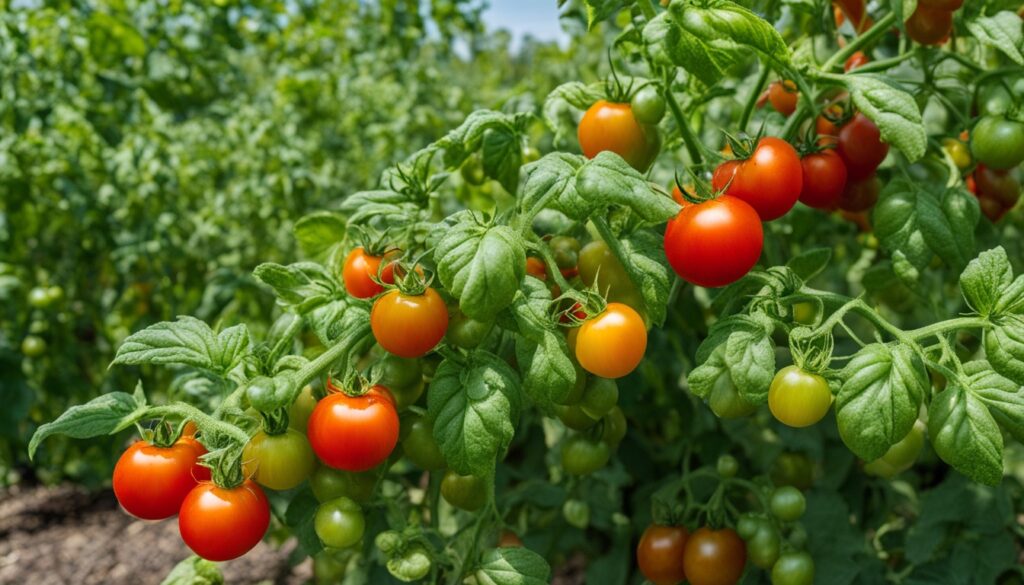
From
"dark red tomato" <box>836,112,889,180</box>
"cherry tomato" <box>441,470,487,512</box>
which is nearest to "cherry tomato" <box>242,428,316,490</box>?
"cherry tomato" <box>441,470,487,512</box>

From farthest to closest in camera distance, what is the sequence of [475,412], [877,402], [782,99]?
1. [782,99]
2. [475,412]
3. [877,402]

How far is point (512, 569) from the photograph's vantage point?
4.22 feet

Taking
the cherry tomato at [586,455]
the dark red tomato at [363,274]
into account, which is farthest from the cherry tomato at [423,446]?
→ the cherry tomato at [586,455]

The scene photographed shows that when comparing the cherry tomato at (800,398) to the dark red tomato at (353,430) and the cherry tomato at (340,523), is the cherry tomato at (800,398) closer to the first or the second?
the dark red tomato at (353,430)

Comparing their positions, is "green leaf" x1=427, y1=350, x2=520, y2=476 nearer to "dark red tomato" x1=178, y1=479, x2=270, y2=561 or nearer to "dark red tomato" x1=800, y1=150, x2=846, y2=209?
"dark red tomato" x1=178, y1=479, x2=270, y2=561

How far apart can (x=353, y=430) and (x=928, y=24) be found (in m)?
1.15

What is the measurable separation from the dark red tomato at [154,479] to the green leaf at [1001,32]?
1.36m

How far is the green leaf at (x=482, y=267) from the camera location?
985mm

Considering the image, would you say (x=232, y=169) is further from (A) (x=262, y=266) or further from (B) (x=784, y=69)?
(B) (x=784, y=69)

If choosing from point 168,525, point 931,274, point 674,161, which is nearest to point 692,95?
point 674,161

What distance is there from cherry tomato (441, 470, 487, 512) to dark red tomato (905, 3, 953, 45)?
3.48ft

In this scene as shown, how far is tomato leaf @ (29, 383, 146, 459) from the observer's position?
1071 millimetres

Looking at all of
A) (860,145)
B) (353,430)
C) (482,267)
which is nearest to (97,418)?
(353,430)

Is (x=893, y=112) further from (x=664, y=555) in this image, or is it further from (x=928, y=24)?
(x=664, y=555)
